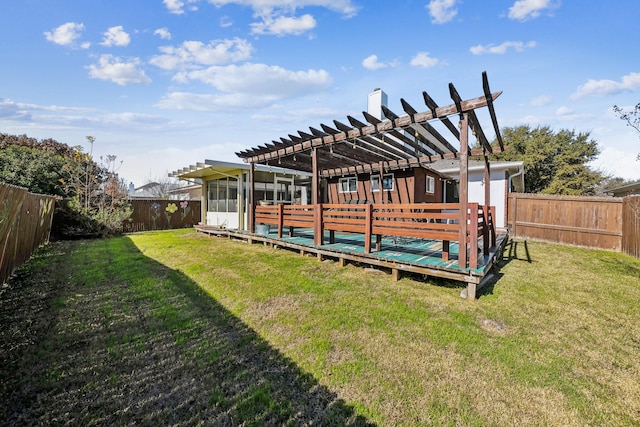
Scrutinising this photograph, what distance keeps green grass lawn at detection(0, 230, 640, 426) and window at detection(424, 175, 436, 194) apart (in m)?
6.41

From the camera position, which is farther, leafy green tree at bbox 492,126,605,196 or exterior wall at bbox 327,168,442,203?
leafy green tree at bbox 492,126,605,196

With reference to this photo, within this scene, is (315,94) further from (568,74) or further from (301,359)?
(301,359)

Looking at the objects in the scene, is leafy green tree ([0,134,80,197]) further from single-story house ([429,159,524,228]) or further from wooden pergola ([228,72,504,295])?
single-story house ([429,159,524,228])

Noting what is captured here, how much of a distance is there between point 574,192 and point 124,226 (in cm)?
2657

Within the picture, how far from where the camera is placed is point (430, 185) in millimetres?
11477

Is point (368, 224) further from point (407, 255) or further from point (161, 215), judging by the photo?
point (161, 215)

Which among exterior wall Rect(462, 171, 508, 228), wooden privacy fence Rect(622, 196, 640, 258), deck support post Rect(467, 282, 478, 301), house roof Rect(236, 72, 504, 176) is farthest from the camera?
exterior wall Rect(462, 171, 508, 228)

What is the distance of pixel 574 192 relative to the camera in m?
17.8

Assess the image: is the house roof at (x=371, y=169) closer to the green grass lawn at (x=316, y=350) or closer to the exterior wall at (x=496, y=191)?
the exterior wall at (x=496, y=191)

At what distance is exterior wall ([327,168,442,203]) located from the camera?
32.9ft

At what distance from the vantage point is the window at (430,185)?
1114cm

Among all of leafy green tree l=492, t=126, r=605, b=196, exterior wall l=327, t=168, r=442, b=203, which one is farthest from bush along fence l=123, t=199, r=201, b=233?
leafy green tree l=492, t=126, r=605, b=196

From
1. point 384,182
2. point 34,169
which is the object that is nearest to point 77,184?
point 34,169

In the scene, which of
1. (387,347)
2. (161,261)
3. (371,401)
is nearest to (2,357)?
(371,401)
